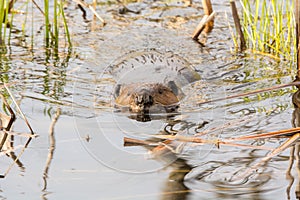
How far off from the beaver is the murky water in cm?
11

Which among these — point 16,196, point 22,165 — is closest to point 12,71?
point 22,165

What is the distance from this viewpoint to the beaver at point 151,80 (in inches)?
191

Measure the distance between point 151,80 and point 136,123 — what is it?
1115 millimetres

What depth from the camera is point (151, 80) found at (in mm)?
5555

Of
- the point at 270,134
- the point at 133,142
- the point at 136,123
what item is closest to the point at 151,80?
the point at 136,123

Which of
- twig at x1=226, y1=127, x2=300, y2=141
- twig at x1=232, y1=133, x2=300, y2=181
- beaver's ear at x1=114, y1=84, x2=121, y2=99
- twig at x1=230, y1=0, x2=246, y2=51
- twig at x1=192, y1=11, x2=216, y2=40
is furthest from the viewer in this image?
twig at x1=192, y1=11, x2=216, y2=40

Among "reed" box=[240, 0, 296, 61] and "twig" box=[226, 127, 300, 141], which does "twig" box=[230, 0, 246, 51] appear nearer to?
"reed" box=[240, 0, 296, 61]

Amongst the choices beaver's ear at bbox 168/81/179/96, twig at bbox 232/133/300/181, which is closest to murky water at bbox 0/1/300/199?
twig at bbox 232/133/300/181

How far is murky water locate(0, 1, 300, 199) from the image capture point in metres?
3.24

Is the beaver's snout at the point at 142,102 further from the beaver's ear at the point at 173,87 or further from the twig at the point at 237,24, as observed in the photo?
the twig at the point at 237,24

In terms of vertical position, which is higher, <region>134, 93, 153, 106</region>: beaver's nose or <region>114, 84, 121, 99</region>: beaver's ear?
<region>134, 93, 153, 106</region>: beaver's nose

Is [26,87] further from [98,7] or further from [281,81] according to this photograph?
[98,7]

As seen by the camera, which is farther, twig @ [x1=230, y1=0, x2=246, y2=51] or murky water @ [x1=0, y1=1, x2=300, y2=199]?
twig @ [x1=230, y1=0, x2=246, y2=51]

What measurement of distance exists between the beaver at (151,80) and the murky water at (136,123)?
0.11m
